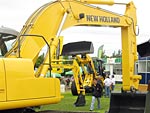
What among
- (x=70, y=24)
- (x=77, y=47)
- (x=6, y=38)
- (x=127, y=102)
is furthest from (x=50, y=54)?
(x=77, y=47)

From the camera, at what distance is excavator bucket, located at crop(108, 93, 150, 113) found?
1045cm

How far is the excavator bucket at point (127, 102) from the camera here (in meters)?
10.4

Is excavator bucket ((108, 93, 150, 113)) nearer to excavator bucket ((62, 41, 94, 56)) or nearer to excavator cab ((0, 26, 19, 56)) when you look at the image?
excavator bucket ((62, 41, 94, 56))

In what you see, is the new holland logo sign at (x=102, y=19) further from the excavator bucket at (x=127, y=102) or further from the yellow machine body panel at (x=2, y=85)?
the yellow machine body panel at (x=2, y=85)

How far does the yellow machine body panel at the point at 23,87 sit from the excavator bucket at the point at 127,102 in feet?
11.1

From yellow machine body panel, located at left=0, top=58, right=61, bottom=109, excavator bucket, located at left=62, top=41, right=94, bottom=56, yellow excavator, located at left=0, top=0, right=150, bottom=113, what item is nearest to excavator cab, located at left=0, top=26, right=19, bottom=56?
yellow excavator, located at left=0, top=0, right=150, bottom=113

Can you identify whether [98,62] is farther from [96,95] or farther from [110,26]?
[110,26]

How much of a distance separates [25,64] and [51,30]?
2.50 metres

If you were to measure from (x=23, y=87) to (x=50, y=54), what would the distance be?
1.38 m

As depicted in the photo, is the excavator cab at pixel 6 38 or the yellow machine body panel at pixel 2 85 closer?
the yellow machine body panel at pixel 2 85

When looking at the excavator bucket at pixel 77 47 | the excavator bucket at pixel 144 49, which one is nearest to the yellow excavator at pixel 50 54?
the excavator bucket at pixel 77 47

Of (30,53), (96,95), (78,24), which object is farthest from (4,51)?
(96,95)

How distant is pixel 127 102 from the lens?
1069 centimetres

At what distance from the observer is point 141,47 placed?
1148 centimetres
